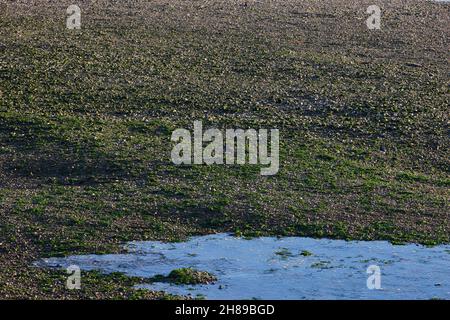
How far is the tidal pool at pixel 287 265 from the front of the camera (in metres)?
13.5

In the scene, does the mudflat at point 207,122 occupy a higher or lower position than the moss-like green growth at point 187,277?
higher

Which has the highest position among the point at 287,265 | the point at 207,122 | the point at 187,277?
the point at 207,122

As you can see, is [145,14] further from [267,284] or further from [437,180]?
[267,284]

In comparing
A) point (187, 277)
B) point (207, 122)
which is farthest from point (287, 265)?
point (207, 122)

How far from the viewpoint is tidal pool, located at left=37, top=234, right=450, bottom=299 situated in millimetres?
13500

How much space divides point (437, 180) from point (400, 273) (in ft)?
14.6

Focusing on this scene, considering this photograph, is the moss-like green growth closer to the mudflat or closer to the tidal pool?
the tidal pool

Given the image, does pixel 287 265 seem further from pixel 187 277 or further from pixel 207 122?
pixel 207 122

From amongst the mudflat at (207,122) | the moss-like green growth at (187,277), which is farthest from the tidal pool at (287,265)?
the mudflat at (207,122)

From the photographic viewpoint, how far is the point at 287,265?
1444cm

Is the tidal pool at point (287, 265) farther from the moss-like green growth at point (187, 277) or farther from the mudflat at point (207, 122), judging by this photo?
the mudflat at point (207, 122)

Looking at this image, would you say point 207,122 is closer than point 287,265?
No

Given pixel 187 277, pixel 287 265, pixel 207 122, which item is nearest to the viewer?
pixel 187 277
